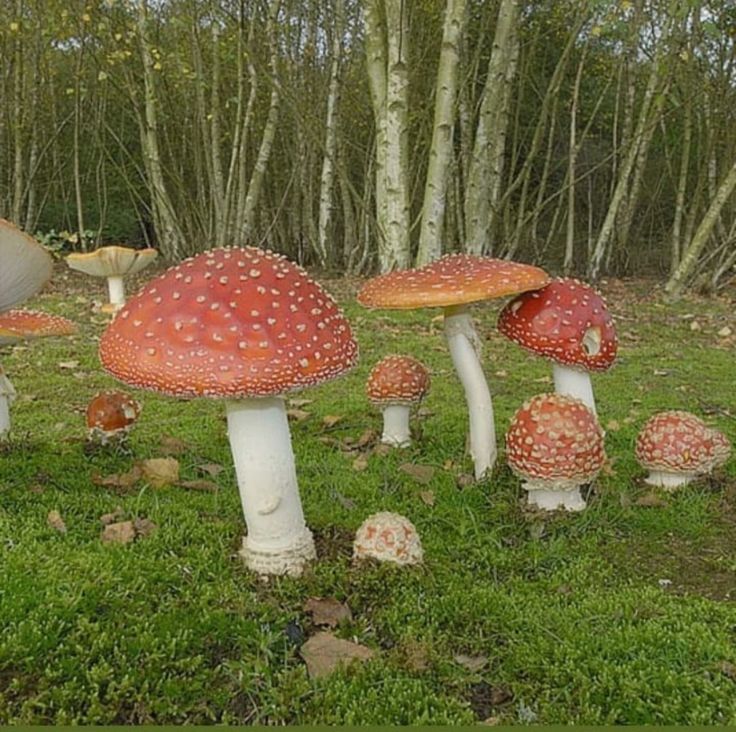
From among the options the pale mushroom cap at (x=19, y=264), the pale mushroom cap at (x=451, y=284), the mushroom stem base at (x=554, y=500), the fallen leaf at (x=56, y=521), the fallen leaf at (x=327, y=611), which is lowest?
the mushroom stem base at (x=554, y=500)

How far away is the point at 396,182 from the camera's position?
34.5ft

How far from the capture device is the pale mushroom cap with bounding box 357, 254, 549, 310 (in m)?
3.29

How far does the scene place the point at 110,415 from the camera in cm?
420

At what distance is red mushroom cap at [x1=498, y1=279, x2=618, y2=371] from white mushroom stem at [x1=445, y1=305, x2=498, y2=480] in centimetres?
23

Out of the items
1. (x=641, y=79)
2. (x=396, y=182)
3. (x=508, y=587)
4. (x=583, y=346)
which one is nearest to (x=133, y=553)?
(x=508, y=587)

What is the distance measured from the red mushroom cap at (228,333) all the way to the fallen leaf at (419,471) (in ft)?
4.86

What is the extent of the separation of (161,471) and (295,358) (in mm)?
1658

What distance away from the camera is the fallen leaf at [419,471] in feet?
13.6

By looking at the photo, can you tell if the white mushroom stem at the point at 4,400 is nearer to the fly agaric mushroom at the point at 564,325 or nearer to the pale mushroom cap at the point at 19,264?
the pale mushroom cap at the point at 19,264

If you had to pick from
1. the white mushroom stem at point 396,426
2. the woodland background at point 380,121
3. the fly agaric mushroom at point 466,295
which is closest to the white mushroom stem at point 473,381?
the fly agaric mushroom at point 466,295

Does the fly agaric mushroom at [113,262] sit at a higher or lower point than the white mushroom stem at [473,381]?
lower

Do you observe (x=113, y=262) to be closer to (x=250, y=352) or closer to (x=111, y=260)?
(x=111, y=260)

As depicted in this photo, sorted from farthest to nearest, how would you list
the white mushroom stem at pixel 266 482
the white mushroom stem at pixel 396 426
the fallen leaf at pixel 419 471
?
the white mushroom stem at pixel 396 426, the fallen leaf at pixel 419 471, the white mushroom stem at pixel 266 482

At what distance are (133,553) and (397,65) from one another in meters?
8.82
